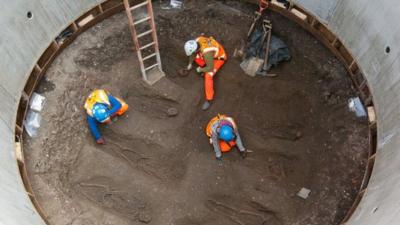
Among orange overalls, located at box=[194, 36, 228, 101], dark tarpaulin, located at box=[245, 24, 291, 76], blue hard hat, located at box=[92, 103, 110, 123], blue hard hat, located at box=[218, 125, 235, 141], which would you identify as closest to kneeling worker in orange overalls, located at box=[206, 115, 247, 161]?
blue hard hat, located at box=[218, 125, 235, 141]

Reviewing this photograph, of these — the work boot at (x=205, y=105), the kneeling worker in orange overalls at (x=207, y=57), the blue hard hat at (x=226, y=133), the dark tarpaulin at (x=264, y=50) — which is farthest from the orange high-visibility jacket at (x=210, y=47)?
the blue hard hat at (x=226, y=133)

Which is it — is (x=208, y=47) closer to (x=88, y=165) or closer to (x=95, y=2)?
(x=95, y=2)

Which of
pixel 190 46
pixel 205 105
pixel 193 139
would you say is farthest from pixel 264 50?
pixel 193 139

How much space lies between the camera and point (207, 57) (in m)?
10.2

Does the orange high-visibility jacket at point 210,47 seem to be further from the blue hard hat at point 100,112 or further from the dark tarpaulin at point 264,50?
the blue hard hat at point 100,112

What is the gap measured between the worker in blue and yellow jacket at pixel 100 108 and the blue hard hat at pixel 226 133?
246 cm

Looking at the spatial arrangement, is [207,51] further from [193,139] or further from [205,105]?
[193,139]

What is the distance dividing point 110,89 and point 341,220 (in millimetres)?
6251

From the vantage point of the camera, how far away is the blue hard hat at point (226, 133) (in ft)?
30.2

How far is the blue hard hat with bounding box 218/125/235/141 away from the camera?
9.19 meters

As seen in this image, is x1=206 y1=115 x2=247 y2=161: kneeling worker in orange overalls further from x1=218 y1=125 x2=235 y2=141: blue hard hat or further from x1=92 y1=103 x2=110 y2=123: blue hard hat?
x1=92 y1=103 x2=110 y2=123: blue hard hat

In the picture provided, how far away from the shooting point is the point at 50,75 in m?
10.4

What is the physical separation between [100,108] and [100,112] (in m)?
0.09

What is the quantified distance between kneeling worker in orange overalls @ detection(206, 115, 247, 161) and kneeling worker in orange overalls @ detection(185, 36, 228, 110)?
787 mm
